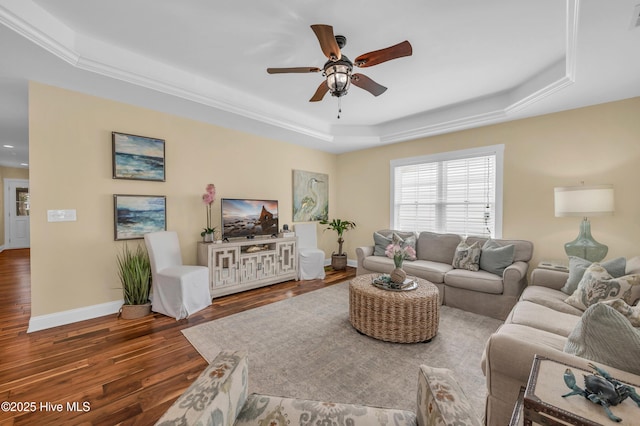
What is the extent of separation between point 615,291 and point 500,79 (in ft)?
8.46

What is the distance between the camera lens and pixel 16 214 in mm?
7707

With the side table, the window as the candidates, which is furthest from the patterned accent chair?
the window

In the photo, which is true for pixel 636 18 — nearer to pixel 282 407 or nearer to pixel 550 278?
pixel 550 278

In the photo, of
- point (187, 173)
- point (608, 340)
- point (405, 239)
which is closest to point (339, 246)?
point (405, 239)

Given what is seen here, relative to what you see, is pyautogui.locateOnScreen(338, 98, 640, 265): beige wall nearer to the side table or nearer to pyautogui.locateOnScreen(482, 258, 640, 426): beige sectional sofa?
pyautogui.locateOnScreen(482, 258, 640, 426): beige sectional sofa

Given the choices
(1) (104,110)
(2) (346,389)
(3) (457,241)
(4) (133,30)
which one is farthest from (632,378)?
(1) (104,110)

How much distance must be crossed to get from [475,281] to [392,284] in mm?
1279

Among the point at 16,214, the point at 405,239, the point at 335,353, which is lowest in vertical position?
the point at 335,353

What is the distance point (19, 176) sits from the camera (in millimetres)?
7668

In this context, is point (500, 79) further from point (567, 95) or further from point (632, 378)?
point (632, 378)

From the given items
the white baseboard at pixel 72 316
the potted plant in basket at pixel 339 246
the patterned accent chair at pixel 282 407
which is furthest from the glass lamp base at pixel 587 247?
the white baseboard at pixel 72 316

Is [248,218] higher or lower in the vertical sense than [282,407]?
higher

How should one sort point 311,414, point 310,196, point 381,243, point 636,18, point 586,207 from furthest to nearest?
point 310,196, point 381,243, point 586,207, point 636,18, point 311,414

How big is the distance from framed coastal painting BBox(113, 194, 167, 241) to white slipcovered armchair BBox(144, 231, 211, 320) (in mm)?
217
